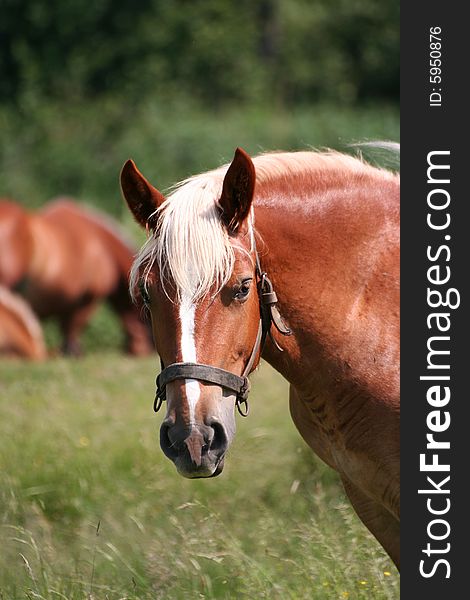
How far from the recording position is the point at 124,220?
1558 cm

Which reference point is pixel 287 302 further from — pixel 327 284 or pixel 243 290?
pixel 243 290

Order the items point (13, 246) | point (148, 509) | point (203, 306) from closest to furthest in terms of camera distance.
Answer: point (203, 306) → point (148, 509) → point (13, 246)

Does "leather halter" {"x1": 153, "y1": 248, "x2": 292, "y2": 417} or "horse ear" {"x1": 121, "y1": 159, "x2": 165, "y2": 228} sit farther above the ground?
"horse ear" {"x1": 121, "y1": 159, "x2": 165, "y2": 228}

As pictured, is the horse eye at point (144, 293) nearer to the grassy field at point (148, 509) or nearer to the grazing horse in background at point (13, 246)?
the grassy field at point (148, 509)

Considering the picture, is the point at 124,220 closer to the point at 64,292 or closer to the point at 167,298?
the point at 64,292

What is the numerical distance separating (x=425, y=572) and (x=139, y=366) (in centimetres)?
627

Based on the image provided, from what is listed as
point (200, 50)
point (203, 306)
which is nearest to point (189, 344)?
point (203, 306)

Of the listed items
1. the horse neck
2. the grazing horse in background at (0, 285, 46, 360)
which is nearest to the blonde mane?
the horse neck

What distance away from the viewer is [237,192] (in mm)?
3096

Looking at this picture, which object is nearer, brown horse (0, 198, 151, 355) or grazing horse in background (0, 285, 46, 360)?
grazing horse in background (0, 285, 46, 360)

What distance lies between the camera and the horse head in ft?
9.45

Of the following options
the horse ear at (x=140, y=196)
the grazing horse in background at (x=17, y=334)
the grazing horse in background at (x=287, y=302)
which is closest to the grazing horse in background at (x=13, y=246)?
the grazing horse in background at (x=17, y=334)

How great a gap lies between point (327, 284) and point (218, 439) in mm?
717

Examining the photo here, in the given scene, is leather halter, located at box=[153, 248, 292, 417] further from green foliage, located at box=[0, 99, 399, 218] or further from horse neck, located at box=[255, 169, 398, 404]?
green foliage, located at box=[0, 99, 399, 218]
